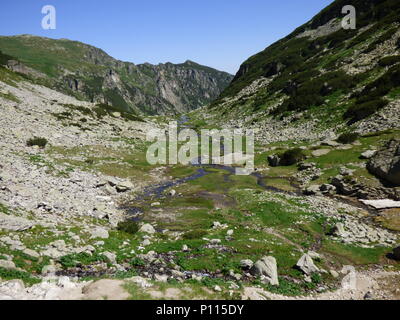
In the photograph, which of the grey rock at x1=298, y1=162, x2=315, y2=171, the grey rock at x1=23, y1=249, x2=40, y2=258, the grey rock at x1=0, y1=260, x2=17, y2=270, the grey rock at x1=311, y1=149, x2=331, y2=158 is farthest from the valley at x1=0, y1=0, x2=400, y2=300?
the grey rock at x1=298, y1=162, x2=315, y2=171

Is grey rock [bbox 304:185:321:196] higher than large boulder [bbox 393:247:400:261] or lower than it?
higher

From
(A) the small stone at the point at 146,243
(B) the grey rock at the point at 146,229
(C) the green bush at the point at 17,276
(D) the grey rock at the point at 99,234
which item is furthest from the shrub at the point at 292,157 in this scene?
(C) the green bush at the point at 17,276

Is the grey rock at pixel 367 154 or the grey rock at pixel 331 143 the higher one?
the grey rock at pixel 331 143

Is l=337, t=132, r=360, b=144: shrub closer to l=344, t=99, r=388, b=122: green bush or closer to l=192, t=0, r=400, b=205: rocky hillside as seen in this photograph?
l=192, t=0, r=400, b=205: rocky hillside

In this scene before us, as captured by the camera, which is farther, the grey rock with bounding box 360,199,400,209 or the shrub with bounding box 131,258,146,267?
the grey rock with bounding box 360,199,400,209

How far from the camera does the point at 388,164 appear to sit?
1341 inches

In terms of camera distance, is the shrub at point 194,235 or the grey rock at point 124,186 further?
the grey rock at point 124,186

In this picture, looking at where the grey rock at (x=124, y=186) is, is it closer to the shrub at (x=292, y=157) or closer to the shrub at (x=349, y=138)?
the shrub at (x=292, y=157)

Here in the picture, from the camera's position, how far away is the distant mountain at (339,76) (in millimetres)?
61344

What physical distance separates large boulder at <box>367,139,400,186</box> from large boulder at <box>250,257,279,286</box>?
24.2 metres

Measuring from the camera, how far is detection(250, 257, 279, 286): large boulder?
16.5m

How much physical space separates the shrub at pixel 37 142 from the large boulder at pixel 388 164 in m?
50.4
